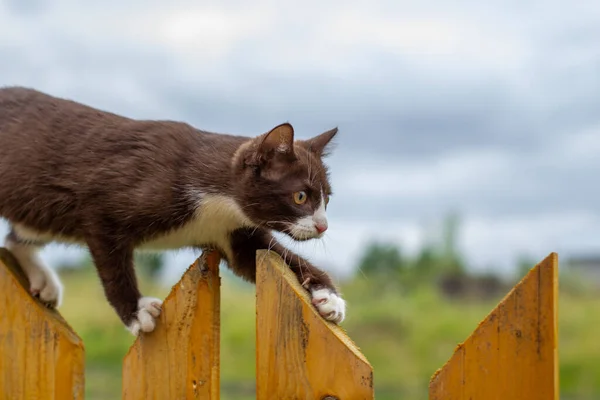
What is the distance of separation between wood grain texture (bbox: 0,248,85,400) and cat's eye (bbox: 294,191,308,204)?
0.79 m

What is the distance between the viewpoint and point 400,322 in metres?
8.10

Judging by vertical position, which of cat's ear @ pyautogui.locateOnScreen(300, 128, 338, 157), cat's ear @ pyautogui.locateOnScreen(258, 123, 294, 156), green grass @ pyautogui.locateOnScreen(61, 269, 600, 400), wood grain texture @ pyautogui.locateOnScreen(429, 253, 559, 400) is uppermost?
green grass @ pyautogui.locateOnScreen(61, 269, 600, 400)

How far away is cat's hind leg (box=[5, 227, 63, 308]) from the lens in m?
2.56

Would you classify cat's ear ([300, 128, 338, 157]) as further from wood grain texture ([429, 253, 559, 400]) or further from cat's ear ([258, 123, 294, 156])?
wood grain texture ([429, 253, 559, 400])

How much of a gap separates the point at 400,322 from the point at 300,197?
601 cm

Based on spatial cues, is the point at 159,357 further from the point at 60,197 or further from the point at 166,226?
the point at 60,197

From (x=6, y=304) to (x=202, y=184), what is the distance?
28.5 inches

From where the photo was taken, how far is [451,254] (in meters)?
9.11

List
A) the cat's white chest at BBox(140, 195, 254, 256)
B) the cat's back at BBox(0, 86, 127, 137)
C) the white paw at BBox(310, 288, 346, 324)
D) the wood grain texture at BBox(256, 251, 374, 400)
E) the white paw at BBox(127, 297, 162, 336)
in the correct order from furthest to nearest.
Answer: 1. the cat's back at BBox(0, 86, 127, 137)
2. the cat's white chest at BBox(140, 195, 254, 256)
3. the white paw at BBox(127, 297, 162, 336)
4. the white paw at BBox(310, 288, 346, 324)
5. the wood grain texture at BBox(256, 251, 374, 400)

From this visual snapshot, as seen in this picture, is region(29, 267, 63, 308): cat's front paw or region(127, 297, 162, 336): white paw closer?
region(127, 297, 162, 336): white paw

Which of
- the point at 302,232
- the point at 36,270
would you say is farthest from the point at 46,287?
the point at 302,232

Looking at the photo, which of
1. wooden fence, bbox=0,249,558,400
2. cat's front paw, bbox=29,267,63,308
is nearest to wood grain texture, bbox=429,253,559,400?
wooden fence, bbox=0,249,558,400

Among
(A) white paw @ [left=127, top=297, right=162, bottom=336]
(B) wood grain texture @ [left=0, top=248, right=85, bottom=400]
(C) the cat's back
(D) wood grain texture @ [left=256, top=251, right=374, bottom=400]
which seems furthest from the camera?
(C) the cat's back

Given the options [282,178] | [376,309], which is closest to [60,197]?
[282,178]
